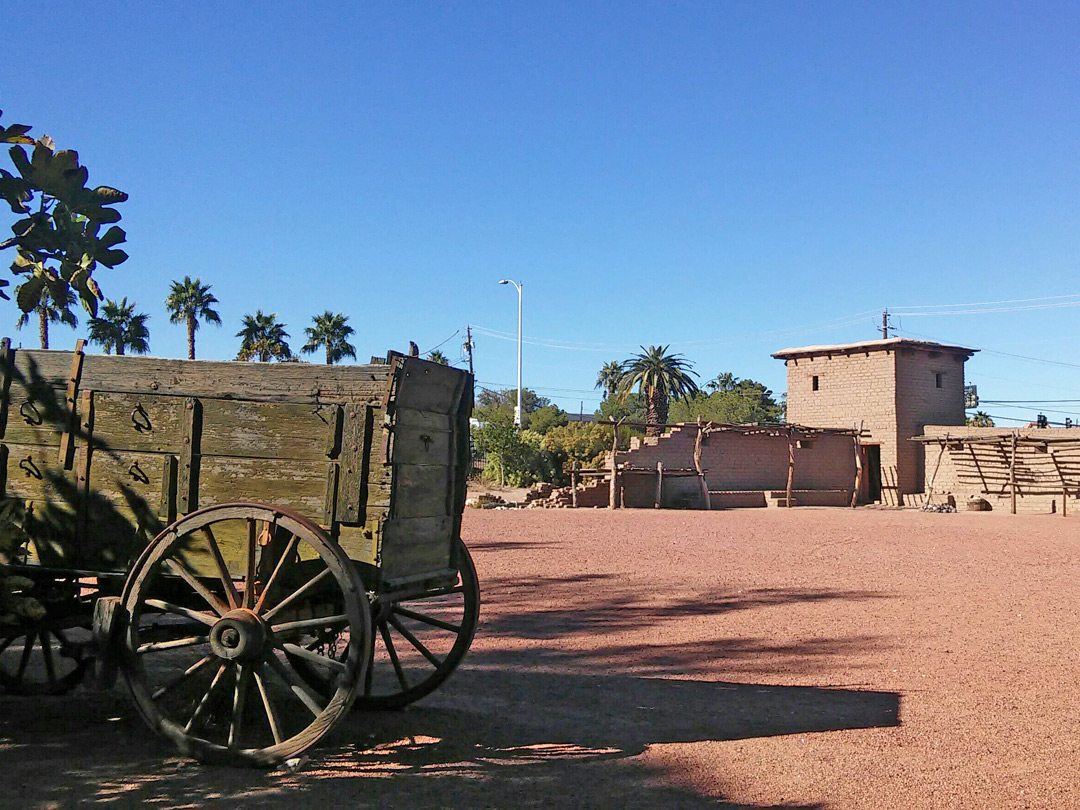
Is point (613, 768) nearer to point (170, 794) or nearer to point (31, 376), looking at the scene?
point (170, 794)

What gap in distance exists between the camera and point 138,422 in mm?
4586

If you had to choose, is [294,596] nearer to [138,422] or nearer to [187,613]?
[187,613]

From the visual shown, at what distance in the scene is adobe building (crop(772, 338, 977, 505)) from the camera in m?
34.4

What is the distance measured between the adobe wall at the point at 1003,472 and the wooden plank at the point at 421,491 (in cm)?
2759

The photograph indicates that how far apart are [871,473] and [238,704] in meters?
34.7

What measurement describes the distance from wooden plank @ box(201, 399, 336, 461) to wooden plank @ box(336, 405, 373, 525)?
0.10 m

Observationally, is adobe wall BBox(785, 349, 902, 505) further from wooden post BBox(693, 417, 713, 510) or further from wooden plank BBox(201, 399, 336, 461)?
wooden plank BBox(201, 399, 336, 461)

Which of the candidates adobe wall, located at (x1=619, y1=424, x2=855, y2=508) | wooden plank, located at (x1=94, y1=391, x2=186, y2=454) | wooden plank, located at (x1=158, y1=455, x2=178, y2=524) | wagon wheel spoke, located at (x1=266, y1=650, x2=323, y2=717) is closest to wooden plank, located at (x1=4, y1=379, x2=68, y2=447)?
wooden plank, located at (x1=94, y1=391, x2=186, y2=454)

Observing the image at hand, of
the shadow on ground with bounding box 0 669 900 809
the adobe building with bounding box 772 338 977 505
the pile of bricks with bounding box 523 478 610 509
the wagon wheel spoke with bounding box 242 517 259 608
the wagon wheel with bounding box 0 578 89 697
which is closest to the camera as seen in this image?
the shadow on ground with bounding box 0 669 900 809

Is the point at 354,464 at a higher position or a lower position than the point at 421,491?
higher

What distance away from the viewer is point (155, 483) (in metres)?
4.55

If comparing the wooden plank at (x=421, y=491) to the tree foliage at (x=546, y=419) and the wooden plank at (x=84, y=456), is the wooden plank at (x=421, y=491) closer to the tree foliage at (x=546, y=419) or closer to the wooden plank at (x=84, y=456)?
the wooden plank at (x=84, y=456)

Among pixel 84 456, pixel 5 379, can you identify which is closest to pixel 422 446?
pixel 84 456

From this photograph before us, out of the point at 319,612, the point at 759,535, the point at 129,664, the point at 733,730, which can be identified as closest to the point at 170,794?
the point at 129,664
